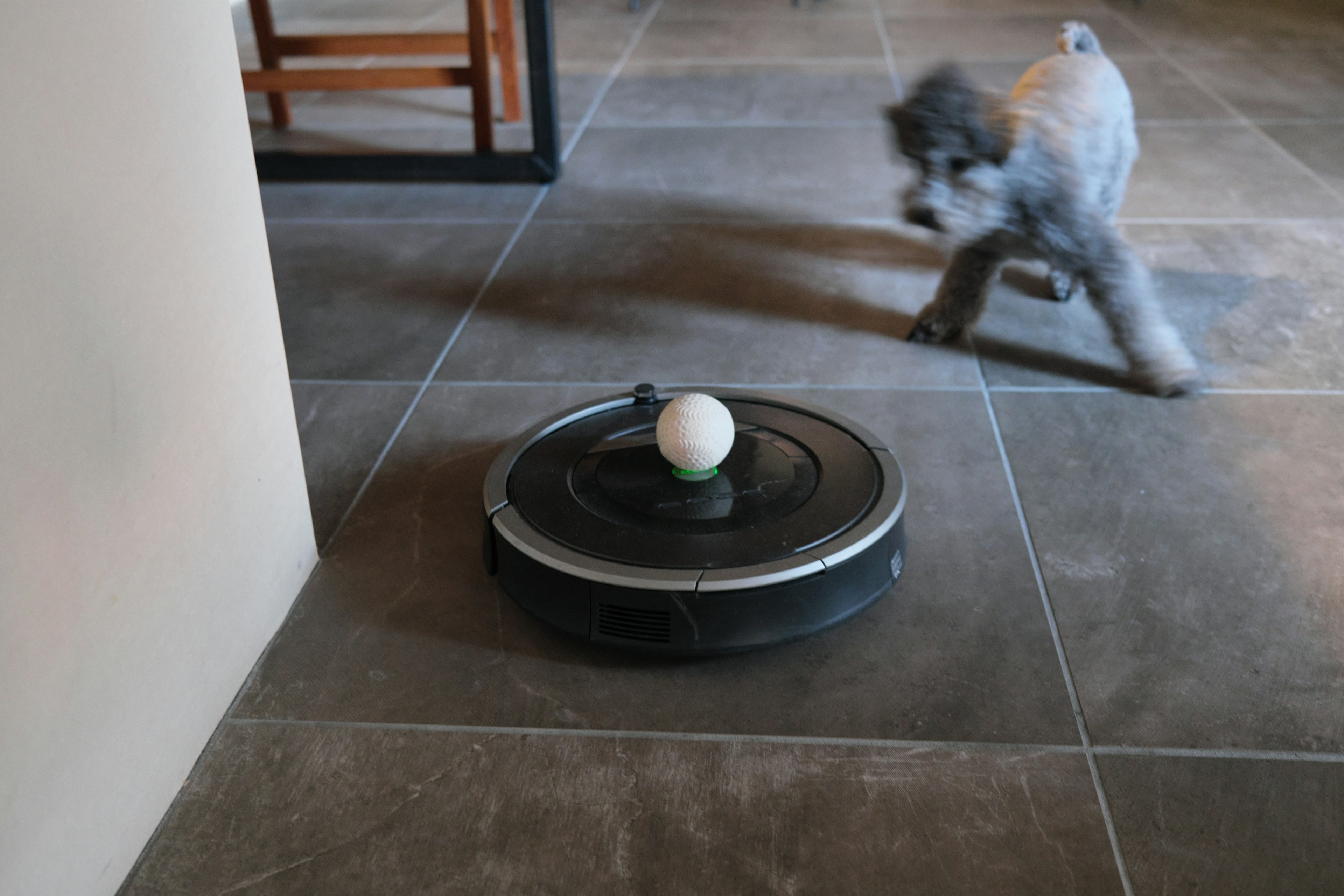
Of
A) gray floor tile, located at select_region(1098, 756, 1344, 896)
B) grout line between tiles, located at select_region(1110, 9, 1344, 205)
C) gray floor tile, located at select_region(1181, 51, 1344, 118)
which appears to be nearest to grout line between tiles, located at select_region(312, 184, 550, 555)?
gray floor tile, located at select_region(1098, 756, 1344, 896)

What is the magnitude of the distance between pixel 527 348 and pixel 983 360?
116 centimetres

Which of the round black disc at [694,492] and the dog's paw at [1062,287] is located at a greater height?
the round black disc at [694,492]

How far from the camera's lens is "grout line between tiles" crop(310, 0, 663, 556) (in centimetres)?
217

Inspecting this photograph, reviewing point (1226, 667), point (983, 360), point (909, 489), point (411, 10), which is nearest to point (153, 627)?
point (909, 489)

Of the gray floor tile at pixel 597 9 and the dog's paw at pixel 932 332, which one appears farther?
the gray floor tile at pixel 597 9

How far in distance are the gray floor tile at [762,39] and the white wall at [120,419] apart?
4537 millimetres

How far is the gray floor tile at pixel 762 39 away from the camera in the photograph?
5723mm

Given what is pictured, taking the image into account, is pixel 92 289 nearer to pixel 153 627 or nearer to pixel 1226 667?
pixel 153 627

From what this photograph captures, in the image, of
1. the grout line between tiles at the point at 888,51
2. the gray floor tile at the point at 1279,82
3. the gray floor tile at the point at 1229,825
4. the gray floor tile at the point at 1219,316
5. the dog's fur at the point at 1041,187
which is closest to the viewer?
the gray floor tile at the point at 1229,825

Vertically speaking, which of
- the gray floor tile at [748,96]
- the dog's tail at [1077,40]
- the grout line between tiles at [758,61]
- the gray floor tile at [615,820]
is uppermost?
the dog's tail at [1077,40]

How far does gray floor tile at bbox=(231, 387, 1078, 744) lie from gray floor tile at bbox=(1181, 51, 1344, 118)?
3496mm

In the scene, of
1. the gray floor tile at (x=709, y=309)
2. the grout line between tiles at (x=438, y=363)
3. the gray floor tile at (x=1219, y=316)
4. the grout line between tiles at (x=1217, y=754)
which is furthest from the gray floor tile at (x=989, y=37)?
the grout line between tiles at (x=1217, y=754)

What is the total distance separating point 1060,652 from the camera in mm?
1724

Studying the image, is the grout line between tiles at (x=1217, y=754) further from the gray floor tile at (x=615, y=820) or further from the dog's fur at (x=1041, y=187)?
the dog's fur at (x=1041, y=187)
